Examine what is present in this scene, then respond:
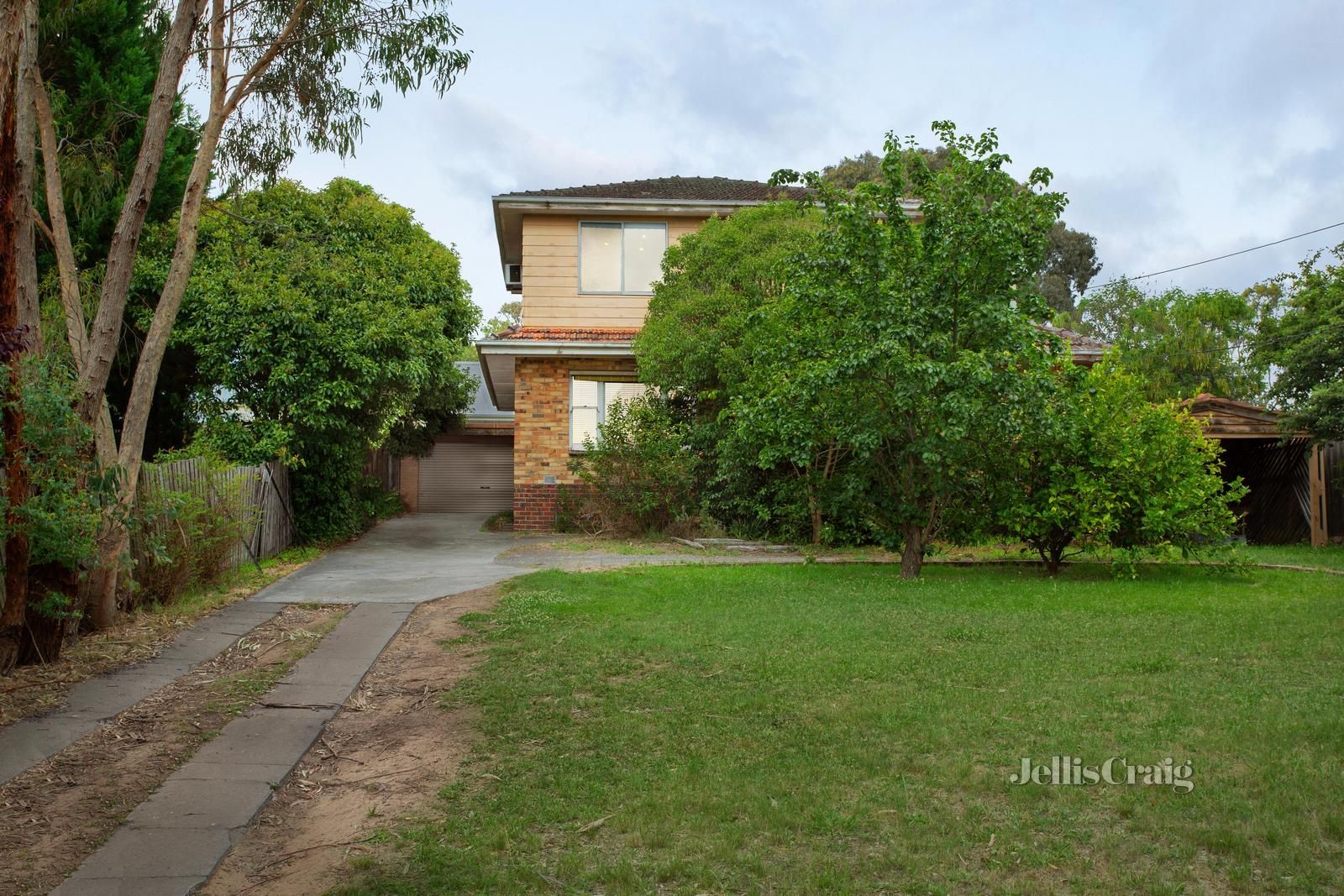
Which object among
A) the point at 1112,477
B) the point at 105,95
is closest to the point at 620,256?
the point at 105,95

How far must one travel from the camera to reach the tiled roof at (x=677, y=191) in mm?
19484

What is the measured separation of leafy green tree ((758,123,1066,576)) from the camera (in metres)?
10.0

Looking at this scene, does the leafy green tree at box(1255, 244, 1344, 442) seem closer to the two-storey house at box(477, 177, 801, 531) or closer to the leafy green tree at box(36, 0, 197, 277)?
the two-storey house at box(477, 177, 801, 531)

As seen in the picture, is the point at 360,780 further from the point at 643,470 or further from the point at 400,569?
the point at 643,470

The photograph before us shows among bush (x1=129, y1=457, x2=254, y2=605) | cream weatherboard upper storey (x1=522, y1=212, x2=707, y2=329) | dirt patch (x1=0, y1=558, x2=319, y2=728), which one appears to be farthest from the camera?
cream weatherboard upper storey (x1=522, y1=212, x2=707, y2=329)

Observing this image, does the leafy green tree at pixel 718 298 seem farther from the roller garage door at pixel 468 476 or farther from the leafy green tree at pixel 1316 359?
the roller garage door at pixel 468 476

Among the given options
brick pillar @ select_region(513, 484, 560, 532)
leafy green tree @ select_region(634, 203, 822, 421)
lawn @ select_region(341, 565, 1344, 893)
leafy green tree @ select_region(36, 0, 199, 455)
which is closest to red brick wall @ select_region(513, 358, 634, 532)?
brick pillar @ select_region(513, 484, 560, 532)

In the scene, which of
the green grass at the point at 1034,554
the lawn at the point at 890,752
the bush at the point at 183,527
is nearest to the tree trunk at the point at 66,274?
the bush at the point at 183,527

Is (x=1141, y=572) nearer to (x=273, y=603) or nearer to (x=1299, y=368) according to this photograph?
(x=1299, y=368)

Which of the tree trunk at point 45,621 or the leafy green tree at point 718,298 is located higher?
the leafy green tree at point 718,298

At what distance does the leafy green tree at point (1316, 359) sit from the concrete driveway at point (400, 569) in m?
13.2

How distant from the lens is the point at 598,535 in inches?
658

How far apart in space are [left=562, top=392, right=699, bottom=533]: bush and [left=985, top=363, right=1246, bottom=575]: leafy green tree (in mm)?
6033

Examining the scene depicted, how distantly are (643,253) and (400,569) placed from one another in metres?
9.08
